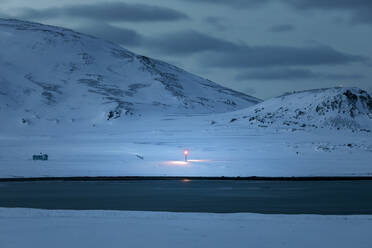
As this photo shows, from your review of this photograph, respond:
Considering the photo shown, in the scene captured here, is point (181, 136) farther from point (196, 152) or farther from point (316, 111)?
point (316, 111)

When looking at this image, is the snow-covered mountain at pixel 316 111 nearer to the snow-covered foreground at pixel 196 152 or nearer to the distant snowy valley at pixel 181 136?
the distant snowy valley at pixel 181 136

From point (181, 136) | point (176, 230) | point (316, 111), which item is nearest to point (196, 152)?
point (181, 136)

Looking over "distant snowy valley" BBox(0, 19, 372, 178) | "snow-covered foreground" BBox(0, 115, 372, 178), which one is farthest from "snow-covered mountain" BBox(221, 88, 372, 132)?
"snow-covered foreground" BBox(0, 115, 372, 178)

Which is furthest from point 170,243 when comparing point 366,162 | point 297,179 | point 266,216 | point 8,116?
point 8,116

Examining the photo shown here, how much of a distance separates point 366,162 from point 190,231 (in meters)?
48.4

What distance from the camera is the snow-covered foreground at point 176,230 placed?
15.1 meters

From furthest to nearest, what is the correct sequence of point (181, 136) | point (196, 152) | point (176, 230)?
1. point (181, 136)
2. point (196, 152)
3. point (176, 230)

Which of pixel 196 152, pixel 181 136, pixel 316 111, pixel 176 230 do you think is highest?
pixel 316 111

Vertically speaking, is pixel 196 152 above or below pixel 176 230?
above

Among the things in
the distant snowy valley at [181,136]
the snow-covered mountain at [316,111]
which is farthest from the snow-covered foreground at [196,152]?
the snow-covered mountain at [316,111]

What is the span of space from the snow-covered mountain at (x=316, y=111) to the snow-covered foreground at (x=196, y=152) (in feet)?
19.2

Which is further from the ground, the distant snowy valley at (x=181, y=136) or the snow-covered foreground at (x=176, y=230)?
the distant snowy valley at (x=181, y=136)

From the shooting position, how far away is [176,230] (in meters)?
17.0

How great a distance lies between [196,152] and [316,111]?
2289 inches
